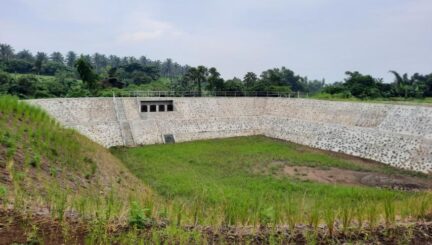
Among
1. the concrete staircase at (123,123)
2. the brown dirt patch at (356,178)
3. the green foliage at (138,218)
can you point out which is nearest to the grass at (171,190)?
the green foliage at (138,218)

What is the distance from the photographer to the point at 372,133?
817 inches

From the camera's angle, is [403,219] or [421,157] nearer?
[403,219]

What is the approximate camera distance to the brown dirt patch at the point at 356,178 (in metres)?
14.6

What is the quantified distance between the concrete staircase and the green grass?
5.94 ft

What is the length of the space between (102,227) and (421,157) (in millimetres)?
18804

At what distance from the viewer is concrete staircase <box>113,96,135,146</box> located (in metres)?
23.2

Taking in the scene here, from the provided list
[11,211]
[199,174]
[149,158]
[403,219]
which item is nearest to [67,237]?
[11,211]

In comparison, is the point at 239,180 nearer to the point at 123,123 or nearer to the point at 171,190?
the point at 171,190

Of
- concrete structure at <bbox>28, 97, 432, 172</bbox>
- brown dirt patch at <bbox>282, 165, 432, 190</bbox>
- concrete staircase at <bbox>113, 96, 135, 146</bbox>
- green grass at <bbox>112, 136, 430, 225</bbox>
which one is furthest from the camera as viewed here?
concrete staircase at <bbox>113, 96, 135, 146</bbox>

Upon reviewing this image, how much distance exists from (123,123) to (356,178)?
17.4 metres

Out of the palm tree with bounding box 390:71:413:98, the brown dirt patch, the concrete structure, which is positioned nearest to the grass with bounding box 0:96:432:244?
the brown dirt patch

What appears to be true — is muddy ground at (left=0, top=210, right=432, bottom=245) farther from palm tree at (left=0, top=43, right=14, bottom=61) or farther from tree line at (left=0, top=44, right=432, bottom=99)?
palm tree at (left=0, top=43, right=14, bottom=61)

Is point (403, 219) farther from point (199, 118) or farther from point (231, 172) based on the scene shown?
point (199, 118)

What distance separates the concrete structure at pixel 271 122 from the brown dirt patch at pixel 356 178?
2.35 m
